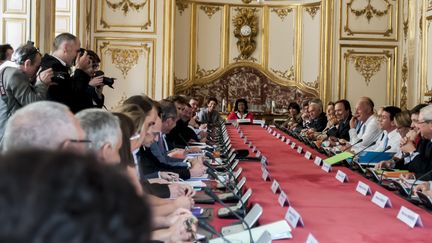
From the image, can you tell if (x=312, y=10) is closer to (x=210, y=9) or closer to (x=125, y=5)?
(x=210, y=9)

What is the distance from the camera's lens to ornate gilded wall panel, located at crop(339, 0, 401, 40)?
1045 cm

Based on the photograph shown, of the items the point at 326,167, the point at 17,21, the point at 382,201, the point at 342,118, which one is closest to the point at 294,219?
the point at 382,201

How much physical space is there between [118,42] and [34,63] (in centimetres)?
643

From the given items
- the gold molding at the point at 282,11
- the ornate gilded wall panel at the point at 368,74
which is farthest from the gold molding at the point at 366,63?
the gold molding at the point at 282,11

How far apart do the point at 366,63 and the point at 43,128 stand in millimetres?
9705

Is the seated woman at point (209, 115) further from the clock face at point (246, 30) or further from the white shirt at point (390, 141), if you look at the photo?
the white shirt at point (390, 141)

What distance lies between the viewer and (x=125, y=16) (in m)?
10.5

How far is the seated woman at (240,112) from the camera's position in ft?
34.8

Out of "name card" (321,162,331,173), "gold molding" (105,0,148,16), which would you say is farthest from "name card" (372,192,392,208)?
"gold molding" (105,0,148,16)

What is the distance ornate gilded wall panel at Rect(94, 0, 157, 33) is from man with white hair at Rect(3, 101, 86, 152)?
9.11m

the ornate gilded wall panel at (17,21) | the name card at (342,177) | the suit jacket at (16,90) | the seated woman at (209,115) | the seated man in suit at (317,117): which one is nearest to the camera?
the name card at (342,177)

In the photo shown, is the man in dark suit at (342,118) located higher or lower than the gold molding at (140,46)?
lower

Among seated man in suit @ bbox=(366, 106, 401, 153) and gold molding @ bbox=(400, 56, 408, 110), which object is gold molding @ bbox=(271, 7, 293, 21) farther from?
seated man in suit @ bbox=(366, 106, 401, 153)

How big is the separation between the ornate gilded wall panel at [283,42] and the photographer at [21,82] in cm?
789
